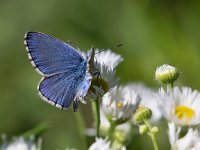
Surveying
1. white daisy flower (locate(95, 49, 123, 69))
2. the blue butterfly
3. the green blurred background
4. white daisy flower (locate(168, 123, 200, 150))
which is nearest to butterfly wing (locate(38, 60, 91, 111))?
the blue butterfly

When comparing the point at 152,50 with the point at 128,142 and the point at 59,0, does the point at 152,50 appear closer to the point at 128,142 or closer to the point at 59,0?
the point at 59,0

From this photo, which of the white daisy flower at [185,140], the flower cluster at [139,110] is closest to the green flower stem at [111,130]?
the flower cluster at [139,110]

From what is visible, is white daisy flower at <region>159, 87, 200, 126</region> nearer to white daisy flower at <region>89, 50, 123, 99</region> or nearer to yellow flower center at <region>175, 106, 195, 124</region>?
yellow flower center at <region>175, 106, 195, 124</region>

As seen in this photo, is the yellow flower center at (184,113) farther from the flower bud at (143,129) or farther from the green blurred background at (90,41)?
the green blurred background at (90,41)

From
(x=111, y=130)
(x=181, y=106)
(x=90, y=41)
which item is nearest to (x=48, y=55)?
(x=111, y=130)

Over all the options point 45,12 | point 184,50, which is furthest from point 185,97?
point 45,12

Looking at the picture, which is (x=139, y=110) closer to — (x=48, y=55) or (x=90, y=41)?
(x=48, y=55)
